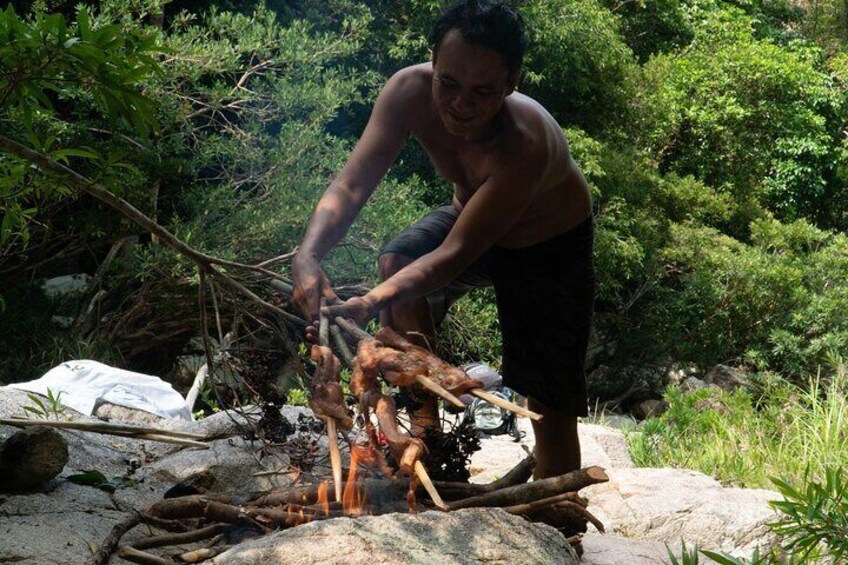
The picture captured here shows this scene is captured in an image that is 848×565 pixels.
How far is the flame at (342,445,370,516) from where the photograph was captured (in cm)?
304

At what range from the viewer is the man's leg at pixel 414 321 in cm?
336

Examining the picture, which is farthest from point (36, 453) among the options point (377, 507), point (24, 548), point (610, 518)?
point (610, 518)

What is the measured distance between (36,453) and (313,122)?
5.94 m

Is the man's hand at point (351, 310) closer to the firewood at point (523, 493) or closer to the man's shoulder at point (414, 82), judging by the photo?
the firewood at point (523, 493)

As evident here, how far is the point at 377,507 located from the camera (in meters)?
3.12

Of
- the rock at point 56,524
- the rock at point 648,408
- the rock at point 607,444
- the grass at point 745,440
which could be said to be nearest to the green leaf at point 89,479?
the rock at point 56,524

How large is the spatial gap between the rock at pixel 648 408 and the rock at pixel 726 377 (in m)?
0.65

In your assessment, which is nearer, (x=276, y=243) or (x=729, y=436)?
(x=729, y=436)

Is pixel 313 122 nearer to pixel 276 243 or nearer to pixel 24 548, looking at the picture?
pixel 276 243

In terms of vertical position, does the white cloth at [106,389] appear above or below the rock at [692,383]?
above

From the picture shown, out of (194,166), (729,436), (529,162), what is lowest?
(729,436)

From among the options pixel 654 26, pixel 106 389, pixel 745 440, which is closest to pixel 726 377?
pixel 745 440

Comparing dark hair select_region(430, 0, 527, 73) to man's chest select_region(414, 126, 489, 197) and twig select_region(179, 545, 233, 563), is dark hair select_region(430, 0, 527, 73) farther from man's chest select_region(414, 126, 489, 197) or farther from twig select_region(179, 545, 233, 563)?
twig select_region(179, 545, 233, 563)

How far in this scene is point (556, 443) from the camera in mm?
3859
